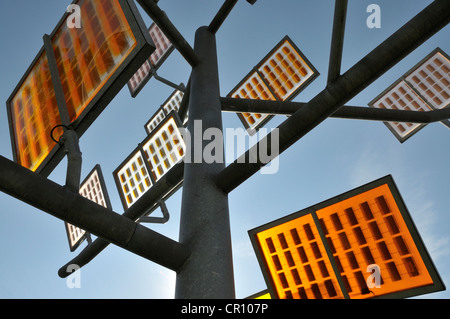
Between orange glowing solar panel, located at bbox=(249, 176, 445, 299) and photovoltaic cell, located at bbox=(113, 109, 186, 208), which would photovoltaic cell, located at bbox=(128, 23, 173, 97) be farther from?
orange glowing solar panel, located at bbox=(249, 176, 445, 299)

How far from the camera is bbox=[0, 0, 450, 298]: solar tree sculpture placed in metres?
2.35

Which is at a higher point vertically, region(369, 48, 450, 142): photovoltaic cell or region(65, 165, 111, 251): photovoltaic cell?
region(369, 48, 450, 142): photovoltaic cell

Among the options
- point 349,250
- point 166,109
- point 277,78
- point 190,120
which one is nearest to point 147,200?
point 190,120

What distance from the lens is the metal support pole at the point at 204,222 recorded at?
248 cm

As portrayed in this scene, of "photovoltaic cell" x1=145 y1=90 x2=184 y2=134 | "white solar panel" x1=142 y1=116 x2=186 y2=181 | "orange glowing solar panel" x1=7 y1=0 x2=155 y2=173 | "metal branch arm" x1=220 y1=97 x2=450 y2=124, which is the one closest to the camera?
"orange glowing solar panel" x1=7 y1=0 x2=155 y2=173

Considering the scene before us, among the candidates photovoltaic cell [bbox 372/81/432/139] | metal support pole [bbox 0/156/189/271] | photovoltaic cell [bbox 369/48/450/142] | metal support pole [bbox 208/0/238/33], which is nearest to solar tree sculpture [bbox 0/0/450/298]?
metal support pole [bbox 0/156/189/271]

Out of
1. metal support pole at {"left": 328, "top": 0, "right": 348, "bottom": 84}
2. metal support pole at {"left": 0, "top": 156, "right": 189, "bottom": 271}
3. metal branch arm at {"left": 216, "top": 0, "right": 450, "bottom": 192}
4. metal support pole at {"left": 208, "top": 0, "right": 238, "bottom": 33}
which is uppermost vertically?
metal support pole at {"left": 208, "top": 0, "right": 238, "bottom": 33}

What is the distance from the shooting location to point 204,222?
111 inches

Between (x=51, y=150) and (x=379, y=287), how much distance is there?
5.18 m

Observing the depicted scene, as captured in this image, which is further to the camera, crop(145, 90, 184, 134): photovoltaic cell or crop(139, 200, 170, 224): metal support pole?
crop(145, 90, 184, 134): photovoltaic cell

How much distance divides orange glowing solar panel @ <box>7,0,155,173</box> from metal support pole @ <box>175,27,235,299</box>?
36.1 inches

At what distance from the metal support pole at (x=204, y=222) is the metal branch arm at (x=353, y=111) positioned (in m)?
0.45

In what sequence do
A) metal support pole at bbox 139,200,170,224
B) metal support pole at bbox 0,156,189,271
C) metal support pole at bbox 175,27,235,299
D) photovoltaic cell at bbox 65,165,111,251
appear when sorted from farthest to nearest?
1. photovoltaic cell at bbox 65,165,111,251
2. metal support pole at bbox 139,200,170,224
3. metal support pole at bbox 175,27,235,299
4. metal support pole at bbox 0,156,189,271
